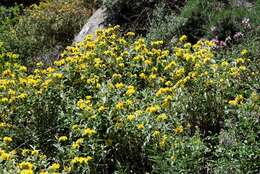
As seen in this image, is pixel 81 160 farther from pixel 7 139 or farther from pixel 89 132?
pixel 7 139

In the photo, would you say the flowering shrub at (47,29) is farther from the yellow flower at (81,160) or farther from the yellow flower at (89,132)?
the yellow flower at (81,160)

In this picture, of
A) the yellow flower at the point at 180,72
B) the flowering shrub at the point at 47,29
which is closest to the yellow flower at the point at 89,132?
the yellow flower at the point at 180,72

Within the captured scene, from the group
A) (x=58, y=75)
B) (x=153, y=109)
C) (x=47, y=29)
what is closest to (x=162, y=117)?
(x=153, y=109)

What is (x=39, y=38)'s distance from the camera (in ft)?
31.5

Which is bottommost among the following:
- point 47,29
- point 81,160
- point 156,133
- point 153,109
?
point 47,29

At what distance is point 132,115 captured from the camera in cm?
448

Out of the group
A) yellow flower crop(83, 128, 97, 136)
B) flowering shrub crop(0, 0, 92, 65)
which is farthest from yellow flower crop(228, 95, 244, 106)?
flowering shrub crop(0, 0, 92, 65)

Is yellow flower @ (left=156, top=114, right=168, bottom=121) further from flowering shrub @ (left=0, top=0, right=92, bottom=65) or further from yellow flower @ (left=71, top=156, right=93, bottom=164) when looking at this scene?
flowering shrub @ (left=0, top=0, right=92, bottom=65)

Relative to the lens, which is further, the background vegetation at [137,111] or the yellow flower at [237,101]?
the yellow flower at [237,101]

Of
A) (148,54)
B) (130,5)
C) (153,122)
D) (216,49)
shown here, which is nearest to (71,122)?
(153,122)

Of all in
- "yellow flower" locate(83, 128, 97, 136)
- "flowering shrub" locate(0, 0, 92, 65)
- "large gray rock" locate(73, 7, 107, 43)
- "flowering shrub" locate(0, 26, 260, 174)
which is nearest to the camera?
"flowering shrub" locate(0, 26, 260, 174)

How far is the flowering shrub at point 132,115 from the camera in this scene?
13.8ft

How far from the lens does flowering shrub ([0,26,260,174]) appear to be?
4191 mm

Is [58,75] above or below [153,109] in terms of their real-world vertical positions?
above
